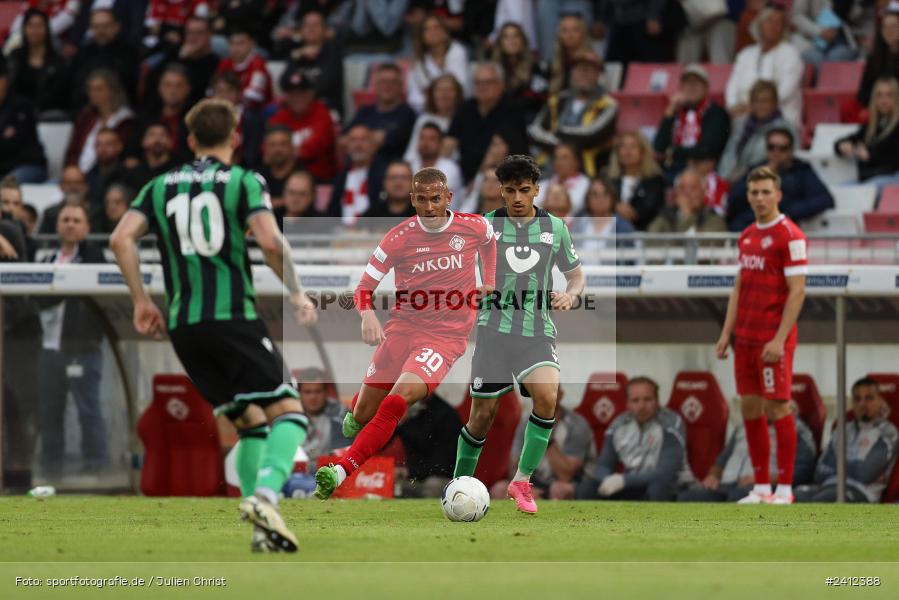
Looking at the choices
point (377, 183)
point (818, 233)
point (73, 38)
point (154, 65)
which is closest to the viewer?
point (818, 233)

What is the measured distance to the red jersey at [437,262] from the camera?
31.8ft

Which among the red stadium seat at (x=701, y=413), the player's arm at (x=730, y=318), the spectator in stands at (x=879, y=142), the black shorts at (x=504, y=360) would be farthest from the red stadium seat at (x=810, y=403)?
the black shorts at (x=504, y=360)

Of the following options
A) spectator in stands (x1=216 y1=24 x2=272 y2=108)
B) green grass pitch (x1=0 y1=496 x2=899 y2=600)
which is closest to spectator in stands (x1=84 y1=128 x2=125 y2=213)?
spectator in stands (x1=216 y1=24 x2=272 y2=108)

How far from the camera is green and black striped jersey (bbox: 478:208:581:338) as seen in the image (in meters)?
9.66

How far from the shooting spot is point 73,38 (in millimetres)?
18766

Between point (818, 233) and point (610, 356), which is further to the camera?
point (818, 233)

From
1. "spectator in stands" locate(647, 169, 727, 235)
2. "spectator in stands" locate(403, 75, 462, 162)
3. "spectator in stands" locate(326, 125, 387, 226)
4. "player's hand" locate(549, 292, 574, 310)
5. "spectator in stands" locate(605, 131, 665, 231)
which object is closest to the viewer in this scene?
"player's hand" locate(549, 292, 574, 310)

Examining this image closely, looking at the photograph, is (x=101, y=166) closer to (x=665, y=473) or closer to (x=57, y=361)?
(x=57, y=361)

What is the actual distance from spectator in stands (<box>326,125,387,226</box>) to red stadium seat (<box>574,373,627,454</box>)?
292 cm

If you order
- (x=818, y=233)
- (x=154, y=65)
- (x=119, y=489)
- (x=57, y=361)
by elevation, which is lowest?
(x=119, y=489)

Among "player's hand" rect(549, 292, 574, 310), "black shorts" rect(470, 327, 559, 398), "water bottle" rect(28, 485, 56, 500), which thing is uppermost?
"player's hand" rect(549, 292, 574, 310)

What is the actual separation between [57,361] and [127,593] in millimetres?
7801

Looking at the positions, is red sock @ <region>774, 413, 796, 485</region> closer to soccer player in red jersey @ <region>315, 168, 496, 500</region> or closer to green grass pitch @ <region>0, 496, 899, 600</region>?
green grass pitch @ <region>0, 496, 899, 600</region>

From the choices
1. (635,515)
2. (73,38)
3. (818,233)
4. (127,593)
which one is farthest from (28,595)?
(73,38)
